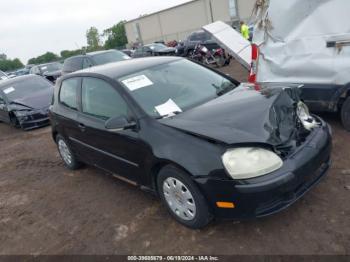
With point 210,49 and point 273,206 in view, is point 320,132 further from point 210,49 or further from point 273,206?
point 210,49

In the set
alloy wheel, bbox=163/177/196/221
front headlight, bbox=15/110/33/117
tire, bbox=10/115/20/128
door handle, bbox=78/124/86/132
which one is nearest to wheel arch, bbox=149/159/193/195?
alloy wheel, bbox=163/177/196/221

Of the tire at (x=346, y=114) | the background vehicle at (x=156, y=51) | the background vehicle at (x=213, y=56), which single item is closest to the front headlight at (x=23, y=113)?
the tire at (x=346, y=114)

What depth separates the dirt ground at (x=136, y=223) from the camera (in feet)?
9.87

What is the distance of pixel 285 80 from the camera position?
516 cm

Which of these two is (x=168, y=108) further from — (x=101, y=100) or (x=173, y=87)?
(x=101, y=100)

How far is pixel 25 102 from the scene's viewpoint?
30.7 feet

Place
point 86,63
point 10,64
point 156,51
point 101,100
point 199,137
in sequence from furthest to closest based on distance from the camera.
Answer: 1. point 10,64
2. point 156,51
3. point 86,63
4. point 101,100
5. point 199,137

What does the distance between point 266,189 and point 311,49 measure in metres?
2.80

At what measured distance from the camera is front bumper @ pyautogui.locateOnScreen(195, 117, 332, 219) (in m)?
2.79

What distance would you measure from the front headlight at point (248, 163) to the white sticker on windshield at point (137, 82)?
4.74 feet

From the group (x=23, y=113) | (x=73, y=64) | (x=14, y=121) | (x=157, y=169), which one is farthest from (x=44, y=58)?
(x=157, y=169)

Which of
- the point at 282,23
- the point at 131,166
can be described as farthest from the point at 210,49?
the point at 131,166

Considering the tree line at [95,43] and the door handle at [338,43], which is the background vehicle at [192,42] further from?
the tree line at [95,43]

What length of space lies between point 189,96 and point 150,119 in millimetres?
640
